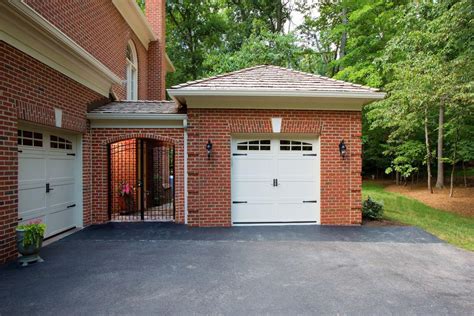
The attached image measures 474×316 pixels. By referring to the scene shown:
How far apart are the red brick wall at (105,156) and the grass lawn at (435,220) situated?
612 centimetres

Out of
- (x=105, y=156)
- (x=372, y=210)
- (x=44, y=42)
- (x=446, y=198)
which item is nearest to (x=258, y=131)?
(x=372, y=210)

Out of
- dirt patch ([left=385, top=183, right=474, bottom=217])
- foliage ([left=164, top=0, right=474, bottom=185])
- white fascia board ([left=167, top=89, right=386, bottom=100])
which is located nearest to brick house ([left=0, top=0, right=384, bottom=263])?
white fascia board ([left=167, top=89, right=386, bottom=100])

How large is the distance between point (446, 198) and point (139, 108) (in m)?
13.0

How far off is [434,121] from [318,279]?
14.2 m

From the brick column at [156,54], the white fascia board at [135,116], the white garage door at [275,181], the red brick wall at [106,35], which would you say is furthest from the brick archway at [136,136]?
the brick column at [156,54]

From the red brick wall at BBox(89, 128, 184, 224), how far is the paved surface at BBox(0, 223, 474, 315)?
1.19 meters

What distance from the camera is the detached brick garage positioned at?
22.4 feet

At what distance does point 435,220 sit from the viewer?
8320 mm

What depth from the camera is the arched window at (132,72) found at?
1122cm

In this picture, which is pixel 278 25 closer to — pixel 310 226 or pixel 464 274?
pixel 310 226

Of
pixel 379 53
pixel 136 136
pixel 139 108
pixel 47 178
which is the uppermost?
pixel 379 53

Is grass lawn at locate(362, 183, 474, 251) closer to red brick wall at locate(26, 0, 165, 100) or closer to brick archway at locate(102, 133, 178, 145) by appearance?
brick archway at locate(102, 133, 178, 145)

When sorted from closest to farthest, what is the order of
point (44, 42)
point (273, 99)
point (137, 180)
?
point (44, 42), point (273, 99), point (137, 180)

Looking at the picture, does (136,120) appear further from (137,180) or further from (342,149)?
(342,149)
